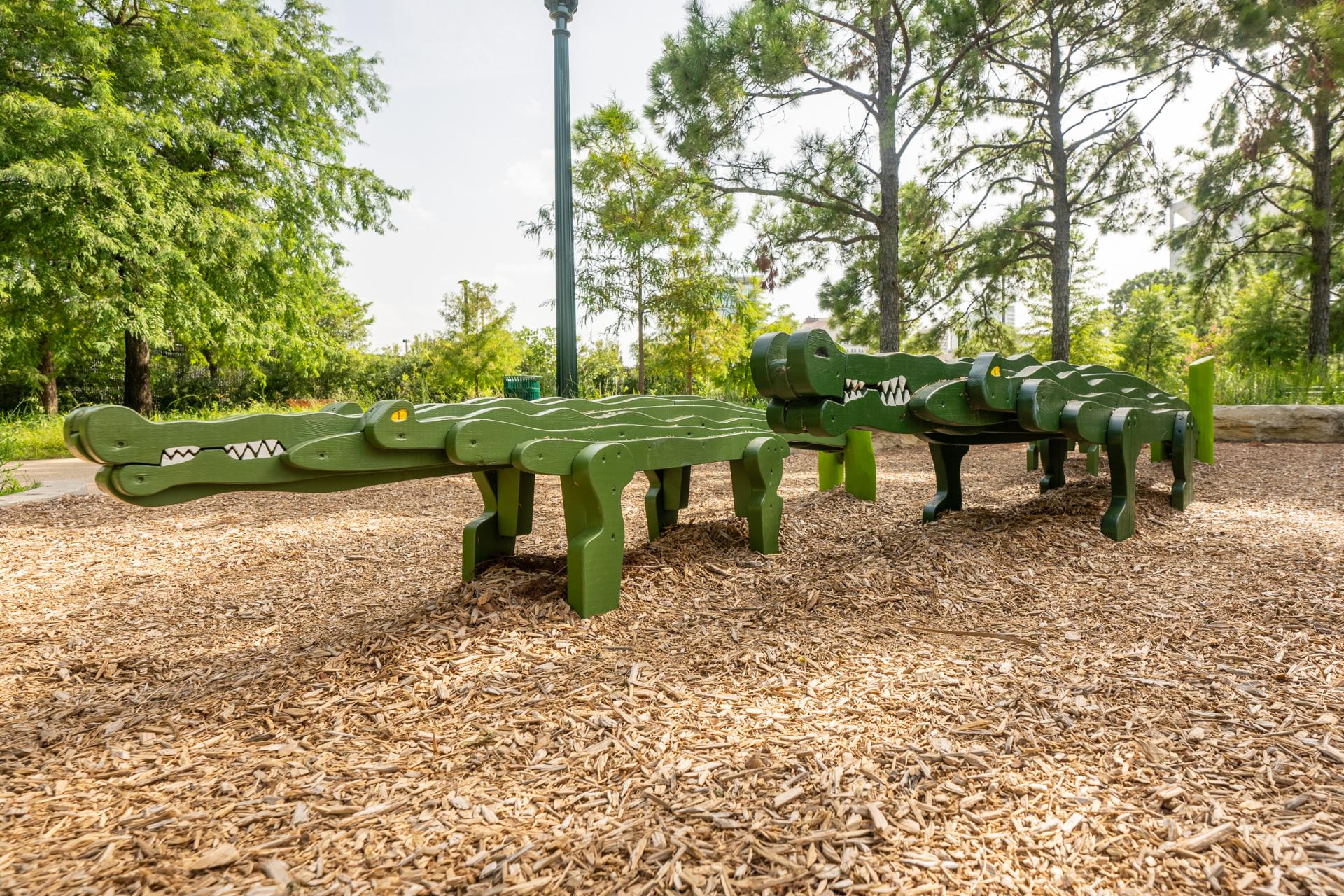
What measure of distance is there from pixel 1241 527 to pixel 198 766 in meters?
4.11

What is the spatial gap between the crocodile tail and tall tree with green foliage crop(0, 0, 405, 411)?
12191 millimetres

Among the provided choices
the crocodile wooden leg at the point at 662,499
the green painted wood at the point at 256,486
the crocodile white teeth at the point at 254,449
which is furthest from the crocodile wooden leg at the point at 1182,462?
the crocodile white teeth at the point at 254,449

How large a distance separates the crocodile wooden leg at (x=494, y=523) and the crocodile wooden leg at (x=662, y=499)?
690 millimetres

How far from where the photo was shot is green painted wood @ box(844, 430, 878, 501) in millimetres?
4273

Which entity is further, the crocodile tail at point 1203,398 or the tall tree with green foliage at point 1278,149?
the tall tree with green foliage at point 1278,149

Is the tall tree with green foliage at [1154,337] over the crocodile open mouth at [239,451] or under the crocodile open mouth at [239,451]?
over

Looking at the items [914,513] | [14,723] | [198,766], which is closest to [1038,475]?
[914,513]

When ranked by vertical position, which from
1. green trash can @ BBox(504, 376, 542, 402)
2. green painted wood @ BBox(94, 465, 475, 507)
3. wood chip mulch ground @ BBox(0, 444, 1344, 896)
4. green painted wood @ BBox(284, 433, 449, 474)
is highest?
green trash can @ BBox(504, 376, 542, 402)

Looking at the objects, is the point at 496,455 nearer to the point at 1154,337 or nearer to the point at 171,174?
the point at 171,174

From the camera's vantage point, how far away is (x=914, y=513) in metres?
3.89

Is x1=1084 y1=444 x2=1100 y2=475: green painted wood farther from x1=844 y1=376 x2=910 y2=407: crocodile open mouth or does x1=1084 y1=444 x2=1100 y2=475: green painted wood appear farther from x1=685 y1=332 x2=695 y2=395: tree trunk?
x1=685 y1=332 x2=695 y2=395: tree trunk

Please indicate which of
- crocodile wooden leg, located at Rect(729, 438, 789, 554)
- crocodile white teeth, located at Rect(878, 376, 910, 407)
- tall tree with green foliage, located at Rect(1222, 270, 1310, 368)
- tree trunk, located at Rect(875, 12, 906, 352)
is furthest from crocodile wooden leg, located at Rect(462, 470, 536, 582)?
tall tree with green foliage, located at Rect(1222, 270, 1310, 368)

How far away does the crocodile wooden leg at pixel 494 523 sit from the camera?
2.61 m

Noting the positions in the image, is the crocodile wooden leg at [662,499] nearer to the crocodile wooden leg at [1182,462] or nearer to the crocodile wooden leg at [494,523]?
the crocodile wooden leg at [494,523]
